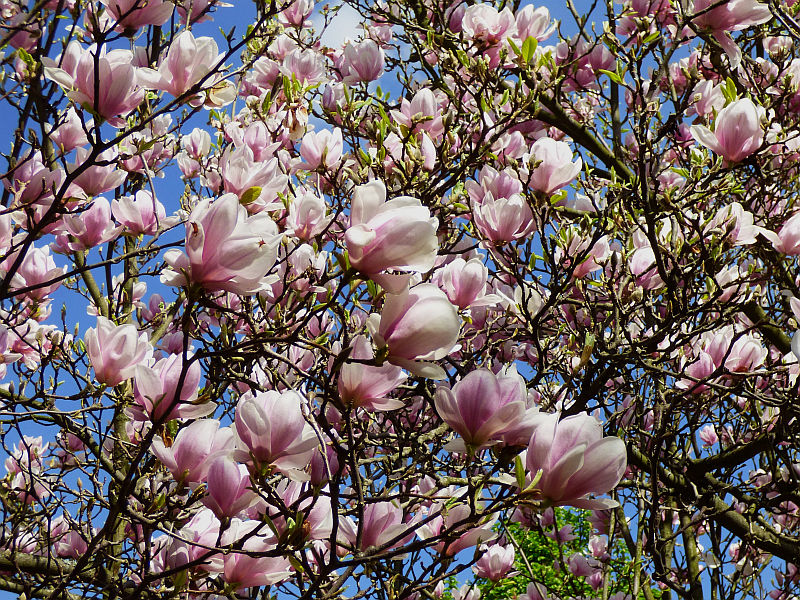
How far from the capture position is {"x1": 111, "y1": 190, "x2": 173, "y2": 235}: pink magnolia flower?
2.69 meters

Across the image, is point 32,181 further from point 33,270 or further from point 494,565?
point 494,565

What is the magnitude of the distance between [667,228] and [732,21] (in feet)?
2.75

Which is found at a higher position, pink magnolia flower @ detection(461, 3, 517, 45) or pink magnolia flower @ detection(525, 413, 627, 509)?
pink magnolia flower @ detection(461, 3, 517, 45)

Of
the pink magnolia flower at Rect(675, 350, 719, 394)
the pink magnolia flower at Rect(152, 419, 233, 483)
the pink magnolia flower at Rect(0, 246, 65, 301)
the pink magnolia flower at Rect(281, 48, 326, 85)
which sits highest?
the pink magnolia flower at Rect(281, 48, 326, 85)

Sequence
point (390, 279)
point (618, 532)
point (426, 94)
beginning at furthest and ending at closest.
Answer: point (618, 532) < point (426, 94) < point (390, 279)

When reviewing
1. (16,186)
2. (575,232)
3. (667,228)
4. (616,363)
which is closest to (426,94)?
(575,232)

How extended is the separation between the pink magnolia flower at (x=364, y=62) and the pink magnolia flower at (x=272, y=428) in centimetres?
295

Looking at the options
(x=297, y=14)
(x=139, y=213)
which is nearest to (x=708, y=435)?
(x=297, y=14)

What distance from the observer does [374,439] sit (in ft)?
8.32

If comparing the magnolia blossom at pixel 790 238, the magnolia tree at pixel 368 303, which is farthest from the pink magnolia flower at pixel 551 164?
the magnolia blossom at pixel 790 238

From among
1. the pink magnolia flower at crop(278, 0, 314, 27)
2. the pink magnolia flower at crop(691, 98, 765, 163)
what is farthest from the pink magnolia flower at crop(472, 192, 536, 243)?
the pink magnolia flower at crop(278, 0, 314, 27)

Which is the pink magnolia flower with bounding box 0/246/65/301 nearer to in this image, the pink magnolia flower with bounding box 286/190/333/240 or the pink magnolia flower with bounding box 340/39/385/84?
the pink magnolia flower with bounding box 286/190/333/240

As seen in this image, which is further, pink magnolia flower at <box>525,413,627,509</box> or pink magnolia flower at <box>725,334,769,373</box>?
pink magnolia flower at <box>725,334,769,373</box>

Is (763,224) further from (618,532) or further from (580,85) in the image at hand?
(618,532)
